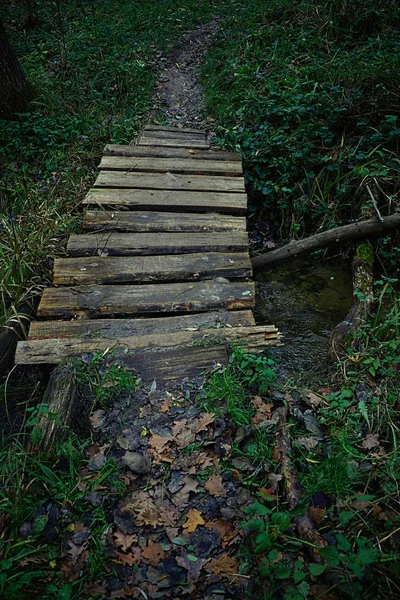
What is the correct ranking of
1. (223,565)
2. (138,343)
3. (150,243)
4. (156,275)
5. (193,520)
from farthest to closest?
(150,243), (156,275), (138,343), (193,520), (223,565)

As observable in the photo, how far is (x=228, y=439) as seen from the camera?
273 centimetres

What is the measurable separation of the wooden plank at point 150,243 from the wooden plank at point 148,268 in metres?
0.11

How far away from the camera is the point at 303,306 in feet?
14.9

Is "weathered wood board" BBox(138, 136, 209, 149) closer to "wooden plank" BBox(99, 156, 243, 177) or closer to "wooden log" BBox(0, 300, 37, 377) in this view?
"wooden plank" BBox(99, 156, 243, 177)

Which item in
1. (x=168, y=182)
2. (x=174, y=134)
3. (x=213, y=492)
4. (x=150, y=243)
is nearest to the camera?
(x=213, y=492)

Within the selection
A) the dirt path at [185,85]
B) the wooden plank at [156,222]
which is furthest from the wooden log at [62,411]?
the dirt path at [185,85]

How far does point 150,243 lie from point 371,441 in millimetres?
2605

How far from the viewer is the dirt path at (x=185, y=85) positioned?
7.31 meters

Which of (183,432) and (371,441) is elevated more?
(183,432)

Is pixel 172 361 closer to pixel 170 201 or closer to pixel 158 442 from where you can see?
pixel 158 442

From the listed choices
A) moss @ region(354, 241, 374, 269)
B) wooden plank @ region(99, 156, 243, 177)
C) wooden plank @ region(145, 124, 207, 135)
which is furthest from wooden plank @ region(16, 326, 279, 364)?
wooden plank @ region(145, 124, 207, 135)

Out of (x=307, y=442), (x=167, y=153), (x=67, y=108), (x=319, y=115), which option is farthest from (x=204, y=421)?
(x=67, y=108)

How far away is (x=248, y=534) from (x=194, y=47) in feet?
32.7

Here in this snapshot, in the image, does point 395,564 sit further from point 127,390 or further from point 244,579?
point 127,390
